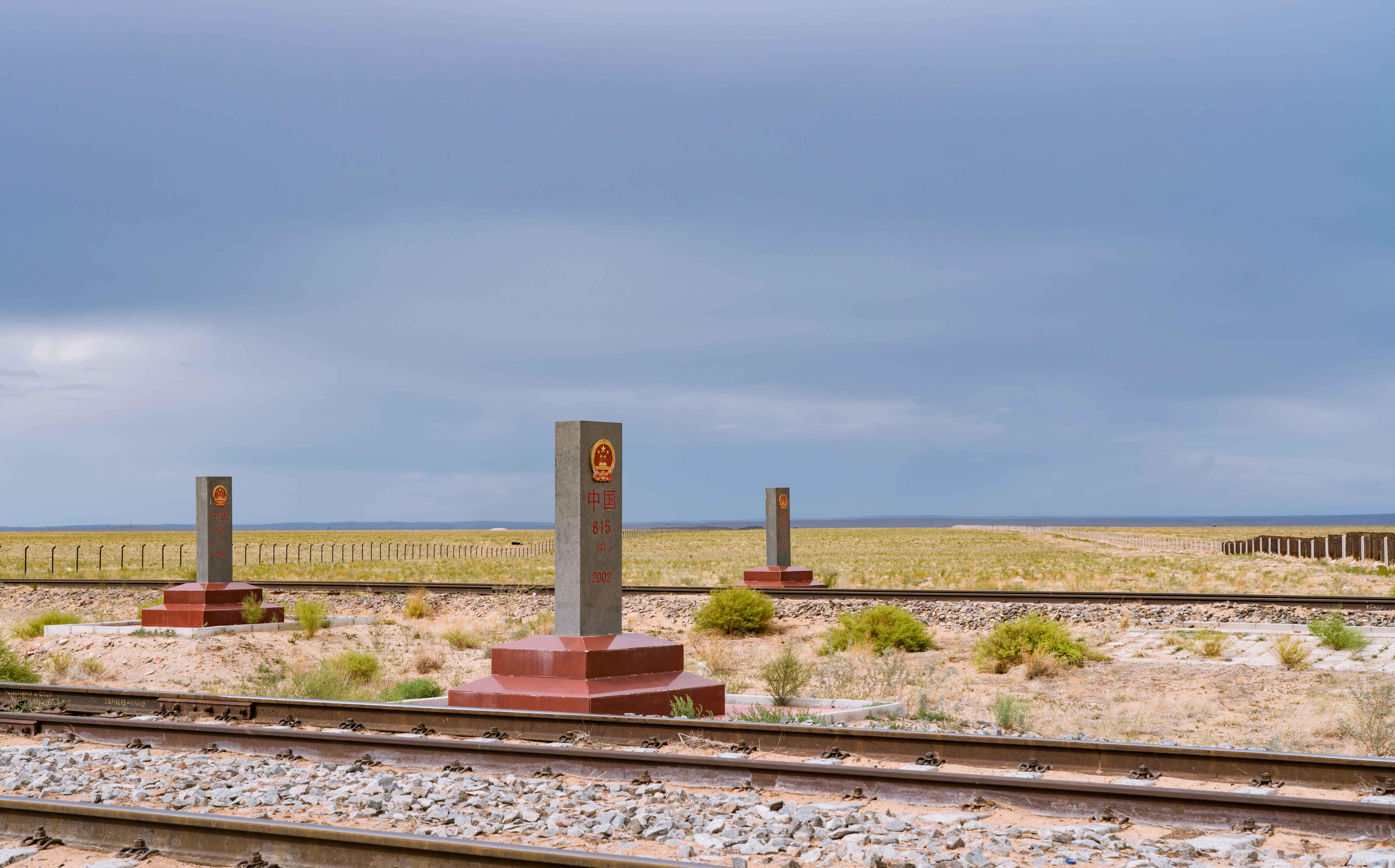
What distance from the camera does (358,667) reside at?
19359mm

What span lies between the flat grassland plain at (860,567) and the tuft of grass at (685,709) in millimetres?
20989

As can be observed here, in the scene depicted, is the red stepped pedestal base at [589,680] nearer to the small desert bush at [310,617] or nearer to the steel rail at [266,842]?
the steel rail at [266,842]

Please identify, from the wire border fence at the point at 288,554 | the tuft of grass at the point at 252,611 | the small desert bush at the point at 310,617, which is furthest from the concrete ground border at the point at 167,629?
the wire border fence at the point at 288,554

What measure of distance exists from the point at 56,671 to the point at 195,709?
25.4 feet

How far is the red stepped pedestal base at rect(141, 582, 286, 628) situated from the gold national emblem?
13032 mm

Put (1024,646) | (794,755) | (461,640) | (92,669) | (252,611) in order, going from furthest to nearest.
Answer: (252,611), (461,640), (92,669), (1024,646), (794,755)

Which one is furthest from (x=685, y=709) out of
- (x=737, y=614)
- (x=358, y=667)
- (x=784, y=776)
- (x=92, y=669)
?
(x=92, y=669)

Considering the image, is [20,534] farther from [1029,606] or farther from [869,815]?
[869,815]

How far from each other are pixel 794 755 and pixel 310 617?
1599cm

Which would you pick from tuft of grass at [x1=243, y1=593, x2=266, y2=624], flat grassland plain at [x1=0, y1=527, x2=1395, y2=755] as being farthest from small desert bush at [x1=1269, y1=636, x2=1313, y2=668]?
tuft of grass at [x1=243, y1=593, x2=266, y2=624]

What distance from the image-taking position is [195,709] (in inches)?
551

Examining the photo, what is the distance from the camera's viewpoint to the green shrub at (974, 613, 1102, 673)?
1873 cm

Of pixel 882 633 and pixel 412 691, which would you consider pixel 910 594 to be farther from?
pixel 412 691

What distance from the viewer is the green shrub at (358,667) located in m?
19.2
